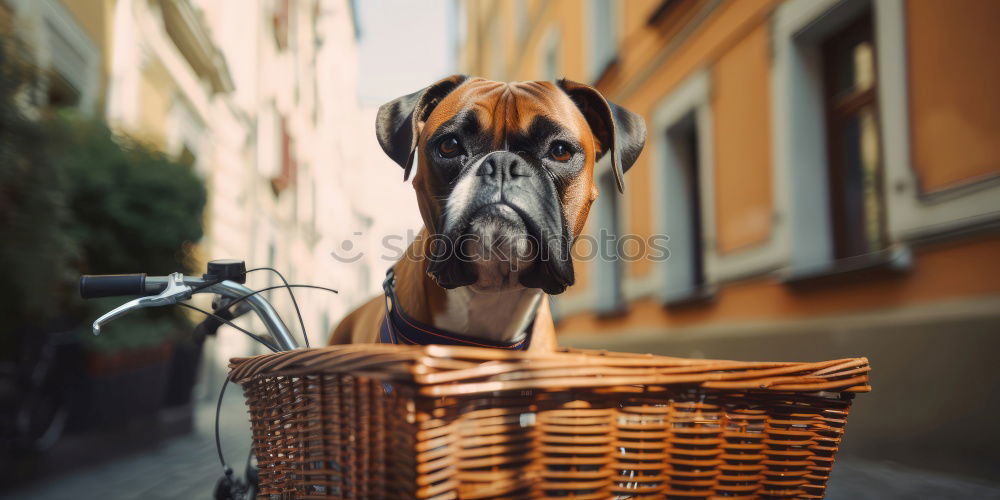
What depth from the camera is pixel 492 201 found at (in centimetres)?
201

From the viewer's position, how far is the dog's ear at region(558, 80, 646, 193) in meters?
2.45

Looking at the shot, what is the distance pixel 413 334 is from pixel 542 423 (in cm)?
112

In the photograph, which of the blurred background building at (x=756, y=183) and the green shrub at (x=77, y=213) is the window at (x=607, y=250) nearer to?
the blurred background building at (x=756, y=183)

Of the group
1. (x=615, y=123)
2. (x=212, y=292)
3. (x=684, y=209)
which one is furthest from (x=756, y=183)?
(x=212, y=292)

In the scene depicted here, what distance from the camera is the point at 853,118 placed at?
17.6 feet

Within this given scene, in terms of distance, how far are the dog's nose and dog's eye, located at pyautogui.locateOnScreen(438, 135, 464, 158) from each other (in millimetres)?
199

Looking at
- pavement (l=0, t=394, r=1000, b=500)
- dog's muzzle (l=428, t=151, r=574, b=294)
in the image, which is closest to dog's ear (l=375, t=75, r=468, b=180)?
dog's muzzle (l=428, t=151, r=574, b=294)

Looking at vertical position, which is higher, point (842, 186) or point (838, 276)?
point (842, 186)

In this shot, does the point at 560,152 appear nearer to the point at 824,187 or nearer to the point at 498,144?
the point at 498,144

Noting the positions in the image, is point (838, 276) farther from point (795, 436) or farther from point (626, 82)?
point (626, 82)

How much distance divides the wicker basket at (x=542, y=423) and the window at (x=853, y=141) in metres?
3.92

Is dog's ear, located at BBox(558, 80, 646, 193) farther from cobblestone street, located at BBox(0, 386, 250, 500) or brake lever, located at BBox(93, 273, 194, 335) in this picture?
cobblestone street, located at BBox(0, 386, 250, 500)

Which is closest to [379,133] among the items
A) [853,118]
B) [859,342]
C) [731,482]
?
[731,482]

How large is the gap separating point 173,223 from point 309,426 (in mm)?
4789
